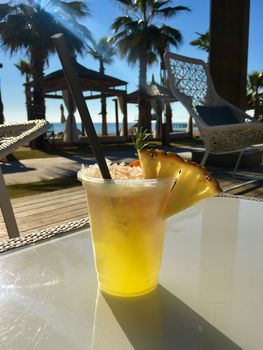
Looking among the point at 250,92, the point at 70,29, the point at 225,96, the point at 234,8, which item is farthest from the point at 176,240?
the point at 250,92

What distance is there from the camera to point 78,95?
1.52 feet

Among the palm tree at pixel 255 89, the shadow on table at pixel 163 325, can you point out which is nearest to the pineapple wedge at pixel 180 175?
the shadow on table at pixel 163 325

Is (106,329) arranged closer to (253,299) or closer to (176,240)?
(253,299)

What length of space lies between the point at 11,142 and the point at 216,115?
3026 millimetres

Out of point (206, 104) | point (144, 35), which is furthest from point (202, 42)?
point (206, 104)

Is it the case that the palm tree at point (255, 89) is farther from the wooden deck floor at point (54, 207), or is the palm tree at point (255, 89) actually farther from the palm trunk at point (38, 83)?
the wooden deck floor at point (54, 207)

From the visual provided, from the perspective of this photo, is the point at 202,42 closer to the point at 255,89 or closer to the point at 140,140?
the point at 255,89

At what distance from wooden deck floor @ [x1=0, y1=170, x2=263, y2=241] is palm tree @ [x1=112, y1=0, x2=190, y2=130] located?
10.5m

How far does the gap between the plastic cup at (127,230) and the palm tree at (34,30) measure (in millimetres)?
10220

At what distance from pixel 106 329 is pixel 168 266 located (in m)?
0.22

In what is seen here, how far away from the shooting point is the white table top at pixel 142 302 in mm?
395

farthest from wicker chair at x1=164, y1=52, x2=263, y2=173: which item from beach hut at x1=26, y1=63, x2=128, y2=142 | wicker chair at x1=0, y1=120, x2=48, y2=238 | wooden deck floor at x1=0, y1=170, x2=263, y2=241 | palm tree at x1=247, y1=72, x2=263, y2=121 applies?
palm tree at x1=247, y1=72, x2=263, y2=121

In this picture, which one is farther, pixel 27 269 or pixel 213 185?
pixel 27 269

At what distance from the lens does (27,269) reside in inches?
→ 23.5
